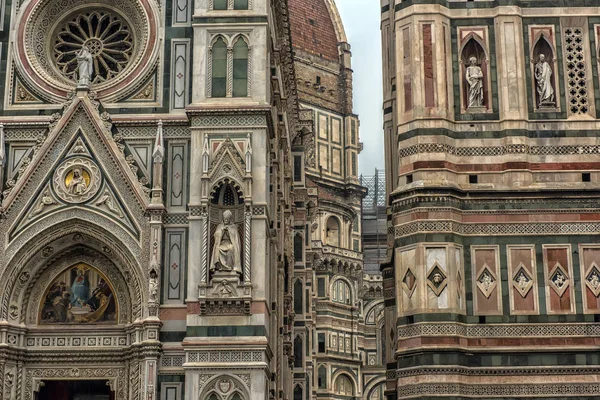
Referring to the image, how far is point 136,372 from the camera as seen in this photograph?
2786 cm

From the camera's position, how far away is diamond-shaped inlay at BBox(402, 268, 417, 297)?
1056 inches

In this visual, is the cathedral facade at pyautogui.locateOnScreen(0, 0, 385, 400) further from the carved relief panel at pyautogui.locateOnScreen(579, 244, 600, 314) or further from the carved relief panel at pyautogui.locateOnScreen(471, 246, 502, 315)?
the carved relief panel at pyautogui.locateOnScreen(579, 244, 600, 314)

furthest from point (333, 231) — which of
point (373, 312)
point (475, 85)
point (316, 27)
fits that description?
point (475, 85)

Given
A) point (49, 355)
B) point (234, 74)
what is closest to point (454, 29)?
point (234, 74)

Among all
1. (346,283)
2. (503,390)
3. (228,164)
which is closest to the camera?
(503,390)

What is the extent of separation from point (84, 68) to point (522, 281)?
462 inches

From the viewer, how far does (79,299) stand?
28.9m

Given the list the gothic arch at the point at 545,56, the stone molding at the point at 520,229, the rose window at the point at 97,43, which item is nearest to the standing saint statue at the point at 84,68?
the rose window at the point at 97,43

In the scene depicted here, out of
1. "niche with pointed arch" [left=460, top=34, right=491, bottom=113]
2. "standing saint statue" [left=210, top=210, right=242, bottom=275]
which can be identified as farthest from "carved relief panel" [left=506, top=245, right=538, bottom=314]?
"standing saint statue" [left=210, top=210, right=242, bottom=275]

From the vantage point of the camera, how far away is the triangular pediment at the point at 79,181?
28703 millimetres

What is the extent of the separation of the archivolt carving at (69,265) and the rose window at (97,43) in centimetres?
452

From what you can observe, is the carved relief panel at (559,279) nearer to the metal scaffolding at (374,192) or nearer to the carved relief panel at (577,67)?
the carved relief panel at (577,67)

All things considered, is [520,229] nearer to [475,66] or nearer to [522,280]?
[522,280]

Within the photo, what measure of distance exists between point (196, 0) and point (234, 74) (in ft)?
7.21
